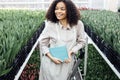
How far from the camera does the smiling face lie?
274cm

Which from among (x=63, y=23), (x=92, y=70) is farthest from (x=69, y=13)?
(x=92, y=70)

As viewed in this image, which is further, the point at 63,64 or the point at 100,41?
the point at 100,41

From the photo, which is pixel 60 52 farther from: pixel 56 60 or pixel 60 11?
pixel 60 11

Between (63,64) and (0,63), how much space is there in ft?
2.04

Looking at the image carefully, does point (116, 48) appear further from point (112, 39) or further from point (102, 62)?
point (102, 62)

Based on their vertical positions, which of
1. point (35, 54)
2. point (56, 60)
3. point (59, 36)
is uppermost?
point (59, 36)

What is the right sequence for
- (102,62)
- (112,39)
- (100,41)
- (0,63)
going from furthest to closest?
(102,62) < (100,41) < (112,39) < (0,63)

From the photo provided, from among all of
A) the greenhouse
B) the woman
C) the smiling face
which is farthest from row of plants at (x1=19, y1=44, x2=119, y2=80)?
the smiling face

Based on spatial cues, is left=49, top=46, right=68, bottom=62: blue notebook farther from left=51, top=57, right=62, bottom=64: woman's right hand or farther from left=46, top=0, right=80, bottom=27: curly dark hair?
left=46, top=0, right=80, bottom=27: curly dark hair

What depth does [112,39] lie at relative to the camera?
3727 mm

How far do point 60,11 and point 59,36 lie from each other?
215mm

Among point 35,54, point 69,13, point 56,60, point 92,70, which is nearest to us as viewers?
point 56,60

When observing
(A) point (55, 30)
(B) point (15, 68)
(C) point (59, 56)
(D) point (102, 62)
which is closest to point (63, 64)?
(C) point (59, 56)

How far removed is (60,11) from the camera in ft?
8.96
